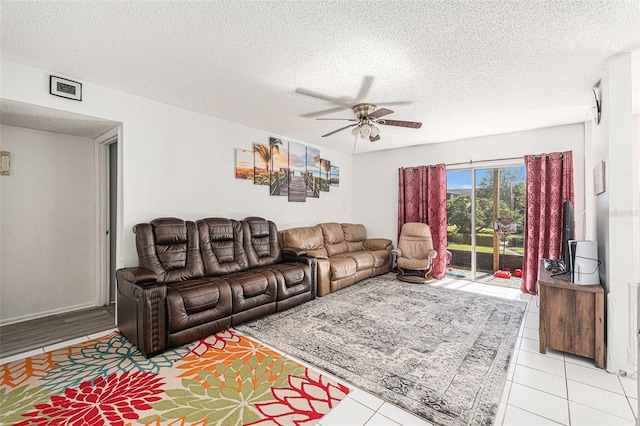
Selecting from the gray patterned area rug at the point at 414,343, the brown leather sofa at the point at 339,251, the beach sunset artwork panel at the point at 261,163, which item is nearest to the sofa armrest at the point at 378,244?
the brown leather sofa at the point at 339,251

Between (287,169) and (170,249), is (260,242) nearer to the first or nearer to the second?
(170,249)

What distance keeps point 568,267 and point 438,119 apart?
2.42m

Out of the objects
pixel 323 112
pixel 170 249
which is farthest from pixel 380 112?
pixel 170 249

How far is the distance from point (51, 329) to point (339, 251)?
4189mm

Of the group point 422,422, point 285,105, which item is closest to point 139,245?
point 285,105

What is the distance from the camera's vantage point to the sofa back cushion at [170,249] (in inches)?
125

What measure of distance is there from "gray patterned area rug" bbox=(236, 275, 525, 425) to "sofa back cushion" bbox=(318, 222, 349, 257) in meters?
1.16

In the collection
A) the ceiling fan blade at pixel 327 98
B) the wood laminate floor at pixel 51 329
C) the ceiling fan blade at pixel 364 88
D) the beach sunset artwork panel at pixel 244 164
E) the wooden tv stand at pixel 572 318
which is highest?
the ceiling fan blade at pixel 327 98

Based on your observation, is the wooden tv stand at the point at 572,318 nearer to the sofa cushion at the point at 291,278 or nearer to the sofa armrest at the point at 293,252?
the sofa cushion at the point at 291,278

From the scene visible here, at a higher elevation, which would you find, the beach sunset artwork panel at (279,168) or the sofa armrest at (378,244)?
the beach sunset artwork panel at (279,168)

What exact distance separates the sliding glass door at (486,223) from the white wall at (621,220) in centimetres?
263

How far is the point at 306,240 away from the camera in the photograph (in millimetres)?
4980

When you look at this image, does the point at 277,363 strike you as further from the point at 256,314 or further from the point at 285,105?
the point at 285,105

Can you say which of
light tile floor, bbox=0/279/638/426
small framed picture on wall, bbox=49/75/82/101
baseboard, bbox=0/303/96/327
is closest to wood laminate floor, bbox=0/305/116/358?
baseboard, bbox=0/303/96/327
